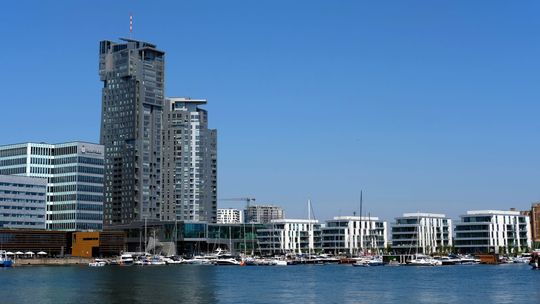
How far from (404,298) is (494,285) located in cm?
3392

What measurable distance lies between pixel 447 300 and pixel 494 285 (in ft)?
113

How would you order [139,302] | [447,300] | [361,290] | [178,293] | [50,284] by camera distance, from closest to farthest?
[139,302] → [447,300] → [178,293] → [361,290] → [50,284]

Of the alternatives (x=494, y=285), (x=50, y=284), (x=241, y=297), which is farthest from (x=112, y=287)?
(x=494, y=285)

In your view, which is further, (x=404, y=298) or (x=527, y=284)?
(x=527, y=284)

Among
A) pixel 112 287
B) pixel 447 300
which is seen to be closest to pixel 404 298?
pixel 447 300

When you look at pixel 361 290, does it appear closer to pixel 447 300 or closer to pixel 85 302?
pixel 447 300

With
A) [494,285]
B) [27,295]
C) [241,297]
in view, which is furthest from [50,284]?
[494,285]

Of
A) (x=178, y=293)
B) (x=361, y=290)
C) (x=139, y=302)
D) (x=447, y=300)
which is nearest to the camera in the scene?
(x=139, y=302)

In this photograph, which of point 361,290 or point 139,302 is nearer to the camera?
point 139,302

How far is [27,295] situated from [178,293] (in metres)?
19.4

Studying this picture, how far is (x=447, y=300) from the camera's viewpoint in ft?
305

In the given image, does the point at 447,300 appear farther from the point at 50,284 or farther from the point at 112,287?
the point at 50,284

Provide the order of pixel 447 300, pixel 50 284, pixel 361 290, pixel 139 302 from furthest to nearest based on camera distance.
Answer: pixel 50 284 < pixel 361 290 < pixel 447 300 < pixel 139 302

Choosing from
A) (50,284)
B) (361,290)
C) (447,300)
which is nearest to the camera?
(447,300)
